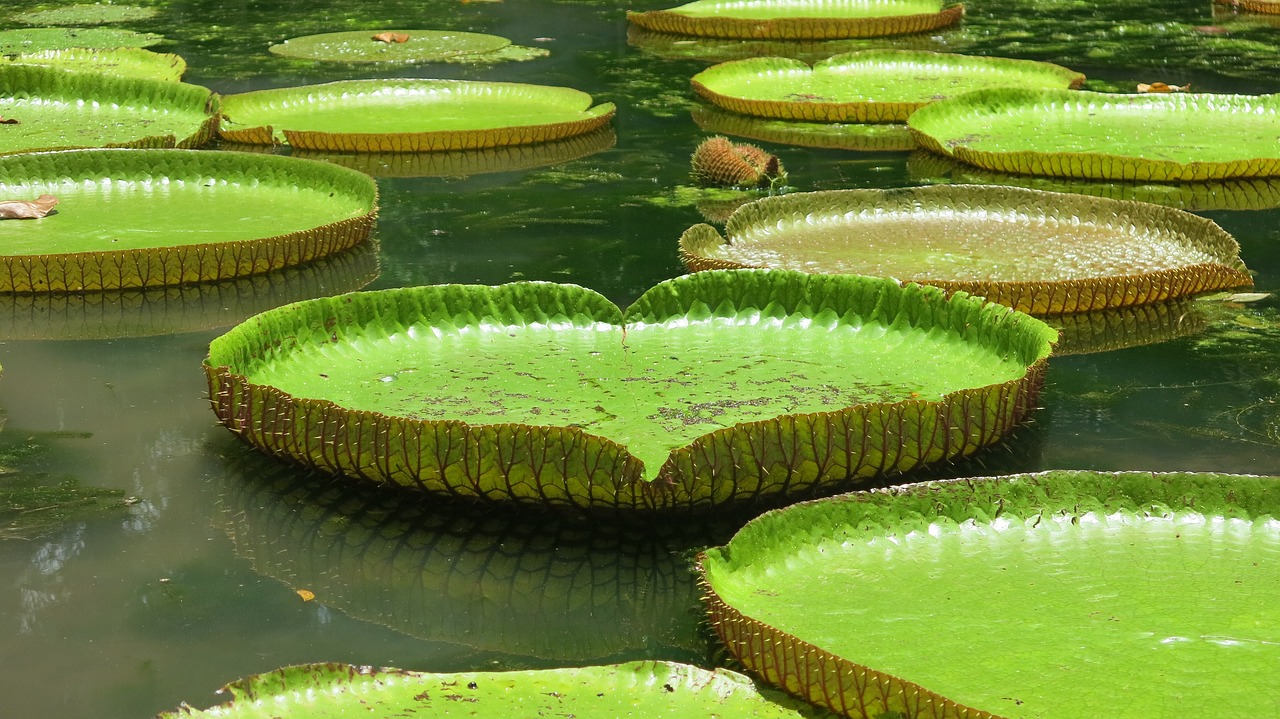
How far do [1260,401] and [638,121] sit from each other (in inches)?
139

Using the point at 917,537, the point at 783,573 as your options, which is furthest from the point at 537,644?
the point at 917,537

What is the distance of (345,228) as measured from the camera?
416 cm

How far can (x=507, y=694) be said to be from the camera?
186 centimetres

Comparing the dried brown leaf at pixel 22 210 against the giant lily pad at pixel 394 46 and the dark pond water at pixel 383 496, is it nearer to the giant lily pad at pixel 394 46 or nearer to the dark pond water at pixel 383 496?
the dark pond water at pixel 383 496

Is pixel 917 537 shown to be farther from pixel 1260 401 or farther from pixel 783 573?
pixel 1260 401

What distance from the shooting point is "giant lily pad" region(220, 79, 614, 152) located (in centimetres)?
555

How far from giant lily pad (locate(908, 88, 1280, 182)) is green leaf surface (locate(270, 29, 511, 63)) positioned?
9.83 ft

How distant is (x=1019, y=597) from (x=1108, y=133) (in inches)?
151

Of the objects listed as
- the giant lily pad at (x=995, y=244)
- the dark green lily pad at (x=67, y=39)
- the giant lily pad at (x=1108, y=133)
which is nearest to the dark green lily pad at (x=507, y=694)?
the giant lily pad at (x=995, y=244)

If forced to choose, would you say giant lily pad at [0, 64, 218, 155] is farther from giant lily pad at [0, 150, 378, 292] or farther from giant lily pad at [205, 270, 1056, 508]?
giant lily pad at [205, 270, 1056, 508]

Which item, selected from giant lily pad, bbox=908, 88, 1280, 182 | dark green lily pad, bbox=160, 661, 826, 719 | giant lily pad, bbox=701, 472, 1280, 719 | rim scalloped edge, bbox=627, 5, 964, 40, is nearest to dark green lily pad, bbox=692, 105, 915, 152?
giant lily pad, bbox=908, 88, 1280, 182

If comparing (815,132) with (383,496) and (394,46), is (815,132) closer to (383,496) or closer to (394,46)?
(394,46)

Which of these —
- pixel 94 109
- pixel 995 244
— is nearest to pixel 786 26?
pixel 94 109

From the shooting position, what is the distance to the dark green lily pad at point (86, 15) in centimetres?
891
